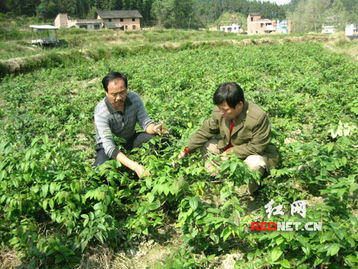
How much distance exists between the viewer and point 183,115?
4.78 m

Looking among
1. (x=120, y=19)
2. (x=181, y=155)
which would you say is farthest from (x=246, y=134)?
(x=120, y=19)

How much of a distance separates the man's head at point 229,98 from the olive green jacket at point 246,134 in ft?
0.64

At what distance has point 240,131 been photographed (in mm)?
3309

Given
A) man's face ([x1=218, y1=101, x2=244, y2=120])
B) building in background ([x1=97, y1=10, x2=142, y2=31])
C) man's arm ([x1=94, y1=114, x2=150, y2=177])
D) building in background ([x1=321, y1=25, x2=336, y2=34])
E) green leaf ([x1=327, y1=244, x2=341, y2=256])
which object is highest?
building in background ([x1=97, y1=10, x2=142, y2=31])

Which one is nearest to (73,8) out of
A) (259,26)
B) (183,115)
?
(259,26)

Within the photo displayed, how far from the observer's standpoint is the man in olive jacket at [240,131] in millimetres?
3014

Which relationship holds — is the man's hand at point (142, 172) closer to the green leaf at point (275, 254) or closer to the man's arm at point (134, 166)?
the man's arm at point (134, 166)

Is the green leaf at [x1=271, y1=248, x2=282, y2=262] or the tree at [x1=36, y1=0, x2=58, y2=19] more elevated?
the tree at [x1=36, y1=0, x2=58, y2=19]

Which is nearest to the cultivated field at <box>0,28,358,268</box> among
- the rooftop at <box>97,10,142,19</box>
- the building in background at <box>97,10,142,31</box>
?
the building in background at <box>97,10,142,31</box>

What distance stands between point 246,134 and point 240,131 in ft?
0.23

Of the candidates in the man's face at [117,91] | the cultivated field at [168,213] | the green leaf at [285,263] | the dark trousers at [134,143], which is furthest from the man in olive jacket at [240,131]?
the green leaf at [285,263]

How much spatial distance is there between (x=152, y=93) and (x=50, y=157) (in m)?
4.89

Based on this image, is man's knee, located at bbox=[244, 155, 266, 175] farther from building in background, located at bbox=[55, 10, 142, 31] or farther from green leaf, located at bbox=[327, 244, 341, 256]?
building in background, located at bbox=[55, 10, 142, 31]

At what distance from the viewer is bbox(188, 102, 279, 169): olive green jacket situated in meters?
3.17
